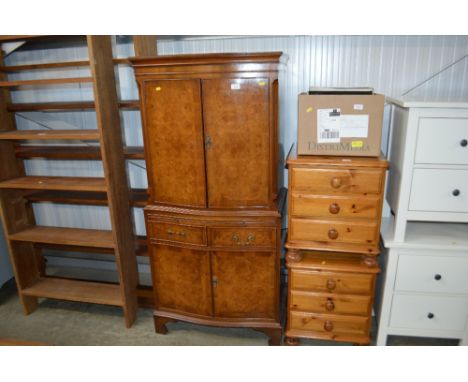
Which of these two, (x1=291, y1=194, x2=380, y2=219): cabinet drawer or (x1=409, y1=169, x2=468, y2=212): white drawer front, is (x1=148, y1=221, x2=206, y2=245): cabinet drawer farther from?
(x1=409, y1=169, x2=468, y2=212): white drawer front

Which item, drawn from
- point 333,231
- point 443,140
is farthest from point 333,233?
point 443,140

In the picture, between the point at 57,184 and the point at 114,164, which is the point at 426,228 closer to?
the point at 114,164

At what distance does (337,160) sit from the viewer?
1.77m

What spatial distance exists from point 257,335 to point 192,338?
0.42 metres

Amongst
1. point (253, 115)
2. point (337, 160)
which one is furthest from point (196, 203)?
point (337, 160)

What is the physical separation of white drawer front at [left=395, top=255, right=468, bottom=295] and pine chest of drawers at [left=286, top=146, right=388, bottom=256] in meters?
0.23

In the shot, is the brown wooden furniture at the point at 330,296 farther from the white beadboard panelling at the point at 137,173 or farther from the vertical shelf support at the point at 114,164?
the white beadboard panelling at the point at 137,173

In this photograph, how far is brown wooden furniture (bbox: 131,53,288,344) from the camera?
176cm

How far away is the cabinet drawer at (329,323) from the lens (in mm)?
1986

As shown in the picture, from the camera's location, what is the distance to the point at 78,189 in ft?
7.26

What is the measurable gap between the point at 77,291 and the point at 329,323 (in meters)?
1.73

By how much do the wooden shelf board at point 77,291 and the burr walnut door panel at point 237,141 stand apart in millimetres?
1081

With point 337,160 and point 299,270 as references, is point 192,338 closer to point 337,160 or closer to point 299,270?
point 299,270
